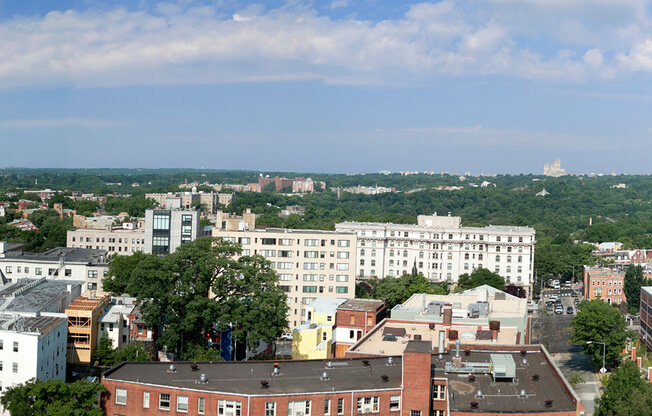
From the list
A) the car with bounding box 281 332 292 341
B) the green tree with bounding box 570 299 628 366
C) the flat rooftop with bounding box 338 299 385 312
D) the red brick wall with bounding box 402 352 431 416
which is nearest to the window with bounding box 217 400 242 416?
the red brick wall with bounding box 402 352 431 416

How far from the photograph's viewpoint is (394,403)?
42.4m

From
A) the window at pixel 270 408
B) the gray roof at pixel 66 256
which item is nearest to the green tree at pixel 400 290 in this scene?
the gray roof at pixel 66 256

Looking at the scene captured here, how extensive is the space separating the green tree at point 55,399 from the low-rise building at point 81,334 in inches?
692

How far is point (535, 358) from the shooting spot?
50.2 meters

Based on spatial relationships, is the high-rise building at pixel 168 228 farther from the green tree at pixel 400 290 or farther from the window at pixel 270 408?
the window at pixel 270 408

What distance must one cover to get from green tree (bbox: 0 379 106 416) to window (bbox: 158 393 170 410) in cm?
333

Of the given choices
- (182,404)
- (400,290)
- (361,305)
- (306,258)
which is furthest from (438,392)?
(400,290)

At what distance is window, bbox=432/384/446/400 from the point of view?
4406 centimetres

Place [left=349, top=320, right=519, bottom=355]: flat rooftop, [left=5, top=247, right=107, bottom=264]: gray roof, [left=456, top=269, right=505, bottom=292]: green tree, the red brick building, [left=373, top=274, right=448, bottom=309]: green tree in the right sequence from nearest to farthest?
[left=349, top=320, right=519, bottom=355]: flat rooftop, the red brick building, [left=373, top=274, right=448, bottom=309]: green tree, [left=5, top=247, right=107, bottom=264]: gray roof, [left=456, top=269, right=505, bottom=292]: green tree

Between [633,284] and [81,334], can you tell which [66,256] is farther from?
[633,284]

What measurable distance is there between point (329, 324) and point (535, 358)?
814 inches

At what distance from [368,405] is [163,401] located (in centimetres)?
1109

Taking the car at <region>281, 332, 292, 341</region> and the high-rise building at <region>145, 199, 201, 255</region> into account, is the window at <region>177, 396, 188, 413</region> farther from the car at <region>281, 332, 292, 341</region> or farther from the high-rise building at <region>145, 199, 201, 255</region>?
the high-rise building at <region>145, 199, 201, 255</region>

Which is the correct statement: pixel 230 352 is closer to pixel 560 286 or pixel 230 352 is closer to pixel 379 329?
pixel 379 329
